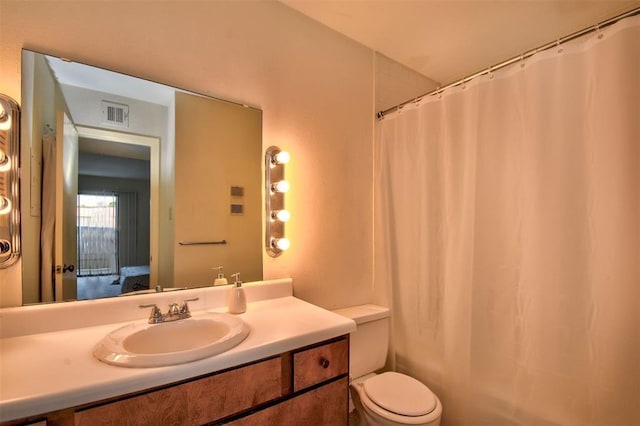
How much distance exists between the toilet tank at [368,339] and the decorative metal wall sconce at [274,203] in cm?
57

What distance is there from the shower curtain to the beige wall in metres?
0.34

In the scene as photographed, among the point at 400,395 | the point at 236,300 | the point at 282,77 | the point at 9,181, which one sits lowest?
the point at 400,395

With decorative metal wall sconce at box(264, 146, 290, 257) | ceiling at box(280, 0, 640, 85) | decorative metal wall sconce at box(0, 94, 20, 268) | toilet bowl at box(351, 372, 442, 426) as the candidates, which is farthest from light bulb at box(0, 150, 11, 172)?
toilet bowl at box(351, 372, 442, 426)

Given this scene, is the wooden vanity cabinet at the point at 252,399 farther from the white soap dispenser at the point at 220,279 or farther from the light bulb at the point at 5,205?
the light bulb at the point at 5,205

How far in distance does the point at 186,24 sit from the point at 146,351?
1.35 metres

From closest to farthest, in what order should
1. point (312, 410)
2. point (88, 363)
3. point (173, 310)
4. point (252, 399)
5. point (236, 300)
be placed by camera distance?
1. point (88, 363)
2. point (252, 399)
3. point (312, 410)
4. point (173, 310)
5. point (236, 300)

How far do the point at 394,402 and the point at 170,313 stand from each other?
3.44 feet

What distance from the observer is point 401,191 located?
70.1 inches

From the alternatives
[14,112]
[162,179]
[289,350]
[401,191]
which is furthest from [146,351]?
[401,191]

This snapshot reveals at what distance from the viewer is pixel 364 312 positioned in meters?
1.70

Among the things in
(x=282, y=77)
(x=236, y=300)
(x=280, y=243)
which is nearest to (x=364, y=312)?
(x=280, y=243)

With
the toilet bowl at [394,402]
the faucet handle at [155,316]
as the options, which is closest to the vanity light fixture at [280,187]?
the faucet handle at [155,316]

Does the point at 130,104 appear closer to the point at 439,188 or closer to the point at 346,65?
the point at 346,65

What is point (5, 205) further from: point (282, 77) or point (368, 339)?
point (368, 339)
